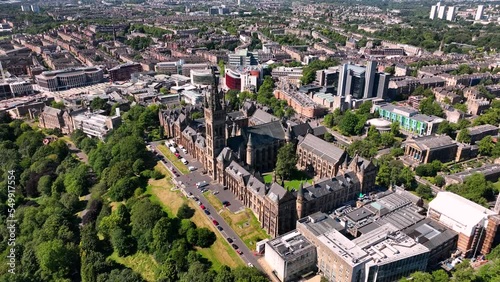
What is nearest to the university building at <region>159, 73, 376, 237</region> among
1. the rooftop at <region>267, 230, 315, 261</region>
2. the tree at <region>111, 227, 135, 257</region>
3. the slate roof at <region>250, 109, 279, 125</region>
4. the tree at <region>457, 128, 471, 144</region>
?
the slate roof at <region>250, 109, 279, 125</region>

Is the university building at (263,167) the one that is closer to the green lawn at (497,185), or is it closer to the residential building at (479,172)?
the residential building at (479,172)

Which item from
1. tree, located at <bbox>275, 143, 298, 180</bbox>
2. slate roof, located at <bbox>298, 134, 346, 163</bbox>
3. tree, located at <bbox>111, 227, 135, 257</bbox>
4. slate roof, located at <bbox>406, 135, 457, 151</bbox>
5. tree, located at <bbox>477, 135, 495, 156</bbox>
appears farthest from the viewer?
tree, located at <bbox>477, 135, 495, 156</bbox>

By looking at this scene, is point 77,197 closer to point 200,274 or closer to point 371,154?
point 200,274

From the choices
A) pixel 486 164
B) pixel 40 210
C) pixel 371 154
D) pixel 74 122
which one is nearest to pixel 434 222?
pixel 371 154

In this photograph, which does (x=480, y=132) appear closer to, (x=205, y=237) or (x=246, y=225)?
(x=246, y=225)

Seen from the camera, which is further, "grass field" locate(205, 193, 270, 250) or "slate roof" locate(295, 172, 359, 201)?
"slate roof" locate(295, 172, 359, 201)

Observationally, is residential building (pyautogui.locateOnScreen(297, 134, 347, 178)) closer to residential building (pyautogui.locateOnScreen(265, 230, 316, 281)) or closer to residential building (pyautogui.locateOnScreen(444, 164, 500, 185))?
residential building (pyautogui.locateOnScreen(265, 230, 316, 281))

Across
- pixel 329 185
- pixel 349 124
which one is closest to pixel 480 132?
pixel 349 124

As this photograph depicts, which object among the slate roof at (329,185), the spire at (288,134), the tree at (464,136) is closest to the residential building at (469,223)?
the slate roof at (329,185)
